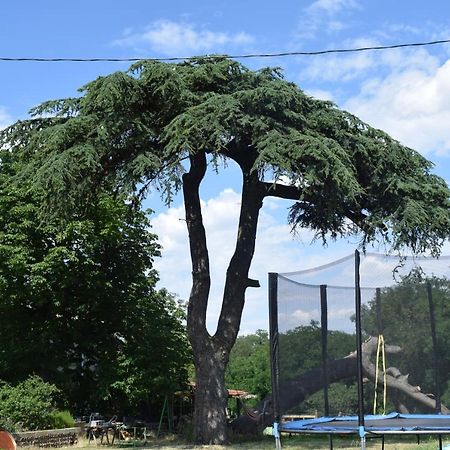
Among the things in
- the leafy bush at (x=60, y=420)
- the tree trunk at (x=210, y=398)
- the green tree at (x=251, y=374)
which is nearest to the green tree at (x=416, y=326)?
the tree trunk at (x=210, y=398)

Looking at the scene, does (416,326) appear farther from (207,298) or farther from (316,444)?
(207,298)

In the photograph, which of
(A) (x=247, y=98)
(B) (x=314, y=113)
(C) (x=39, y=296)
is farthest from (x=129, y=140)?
(C) (x=39, y=296)

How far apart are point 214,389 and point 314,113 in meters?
7.52

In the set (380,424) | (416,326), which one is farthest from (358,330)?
(416,326)

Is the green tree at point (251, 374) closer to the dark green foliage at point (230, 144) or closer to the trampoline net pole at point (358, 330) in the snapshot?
the dark green foliage at point (230, 144)

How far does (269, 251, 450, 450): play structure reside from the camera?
486 inches

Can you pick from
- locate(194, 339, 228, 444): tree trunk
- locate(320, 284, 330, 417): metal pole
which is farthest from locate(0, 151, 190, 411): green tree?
locate(320, 284, 330, 417): metal pole

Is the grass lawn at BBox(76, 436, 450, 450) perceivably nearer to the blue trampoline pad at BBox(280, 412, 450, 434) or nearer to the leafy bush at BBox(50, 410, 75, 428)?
the leafy bush at BBox(50, 410, 75, 428)

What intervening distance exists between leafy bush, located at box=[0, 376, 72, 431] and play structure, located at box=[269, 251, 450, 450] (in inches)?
417

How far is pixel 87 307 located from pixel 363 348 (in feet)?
54.2

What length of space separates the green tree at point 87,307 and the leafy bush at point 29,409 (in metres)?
3.10

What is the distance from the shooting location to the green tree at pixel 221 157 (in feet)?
59.1

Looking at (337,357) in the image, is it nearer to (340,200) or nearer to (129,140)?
(340,200)

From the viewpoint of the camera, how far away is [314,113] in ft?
65.7
